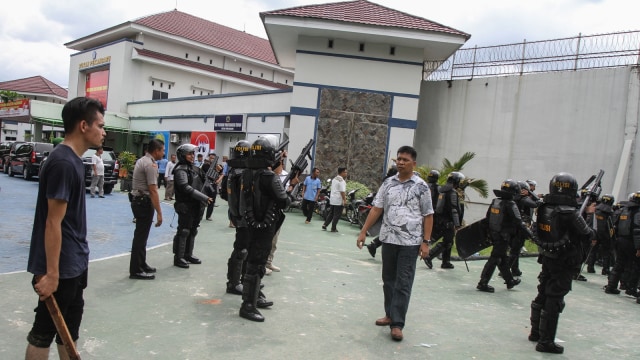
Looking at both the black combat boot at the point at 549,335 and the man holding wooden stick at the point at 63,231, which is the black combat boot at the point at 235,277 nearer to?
the man holding wooden stick at the point at 63,231

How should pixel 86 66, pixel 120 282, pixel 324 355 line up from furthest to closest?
1. pixel 86 66
2. pixel 120 282
3. pixel 324 355

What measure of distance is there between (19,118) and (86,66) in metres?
8.30

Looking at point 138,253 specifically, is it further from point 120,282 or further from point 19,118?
point 19,118

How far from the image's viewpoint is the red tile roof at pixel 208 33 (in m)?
32.8

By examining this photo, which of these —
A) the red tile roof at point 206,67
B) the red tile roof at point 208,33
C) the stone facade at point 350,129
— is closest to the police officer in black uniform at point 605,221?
the stone facade at point 350,129

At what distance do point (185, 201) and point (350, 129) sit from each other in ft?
38.9

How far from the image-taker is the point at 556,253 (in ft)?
15.6

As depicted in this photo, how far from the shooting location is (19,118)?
27.5 meters

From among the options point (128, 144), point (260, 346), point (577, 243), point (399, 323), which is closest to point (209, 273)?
point (260, 346)

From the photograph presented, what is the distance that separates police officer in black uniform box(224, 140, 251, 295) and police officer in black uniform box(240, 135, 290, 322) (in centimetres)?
12

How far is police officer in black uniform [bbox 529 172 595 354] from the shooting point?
467cm

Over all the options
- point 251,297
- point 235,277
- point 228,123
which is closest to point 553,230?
point 251,297

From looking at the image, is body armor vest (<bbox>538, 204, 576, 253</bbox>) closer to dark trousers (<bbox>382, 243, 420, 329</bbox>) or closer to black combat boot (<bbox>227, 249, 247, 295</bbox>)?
dark trousers (<bbox>382, 243, 420, 329</bbox>)

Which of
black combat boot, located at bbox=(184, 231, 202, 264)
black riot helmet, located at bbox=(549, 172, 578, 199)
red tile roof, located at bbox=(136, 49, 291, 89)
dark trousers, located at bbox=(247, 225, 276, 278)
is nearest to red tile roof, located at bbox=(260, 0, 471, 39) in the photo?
black combat boot, located at bbox=(184, 231, 202, 264)
